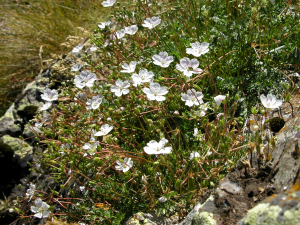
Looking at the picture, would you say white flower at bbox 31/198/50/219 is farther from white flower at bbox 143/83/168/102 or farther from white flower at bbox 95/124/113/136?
white flower at bbox 143/83/168/102

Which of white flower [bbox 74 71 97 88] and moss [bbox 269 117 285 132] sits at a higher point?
white flower [bbox 74 71 97 88]

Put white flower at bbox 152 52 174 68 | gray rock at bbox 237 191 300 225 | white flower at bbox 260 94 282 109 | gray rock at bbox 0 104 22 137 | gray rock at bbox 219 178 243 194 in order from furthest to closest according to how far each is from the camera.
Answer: gray rock at bbox 0 104 22 137 → white flower at bbox 152 52 174 68 → white flower at bbox 260 94 282 109 → gray rock at bbox 219 178 243 194 → gray rock at bbox 237 191 300 225

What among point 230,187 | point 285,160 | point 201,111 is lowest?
point 230,187

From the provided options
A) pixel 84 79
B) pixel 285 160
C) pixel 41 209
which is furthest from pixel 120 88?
pixel 285 160

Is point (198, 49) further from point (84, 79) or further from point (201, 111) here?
point (84, 79)

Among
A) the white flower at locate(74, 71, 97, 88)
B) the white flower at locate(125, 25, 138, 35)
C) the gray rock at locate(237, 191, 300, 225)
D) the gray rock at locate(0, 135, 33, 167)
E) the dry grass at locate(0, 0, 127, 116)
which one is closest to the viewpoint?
the gray rock at locate(237, 191, 300, 225)

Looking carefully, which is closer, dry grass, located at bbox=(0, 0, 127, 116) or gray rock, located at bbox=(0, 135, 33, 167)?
gray rock, located at bbox=(0, 135, 33, 167)

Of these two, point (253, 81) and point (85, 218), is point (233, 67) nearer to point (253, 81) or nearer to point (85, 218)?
point (253, 81)

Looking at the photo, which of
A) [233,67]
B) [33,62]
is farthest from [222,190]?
[33,62]

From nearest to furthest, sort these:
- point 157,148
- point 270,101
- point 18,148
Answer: point 270,101
point 157,148
point 18,148

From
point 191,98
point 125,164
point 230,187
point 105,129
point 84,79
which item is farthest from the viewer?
point 84,79

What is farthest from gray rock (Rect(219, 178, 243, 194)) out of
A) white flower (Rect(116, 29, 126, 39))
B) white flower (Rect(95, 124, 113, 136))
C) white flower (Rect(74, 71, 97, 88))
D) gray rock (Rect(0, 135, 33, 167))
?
gray rock (Rect(0, 135, 33, 167))
